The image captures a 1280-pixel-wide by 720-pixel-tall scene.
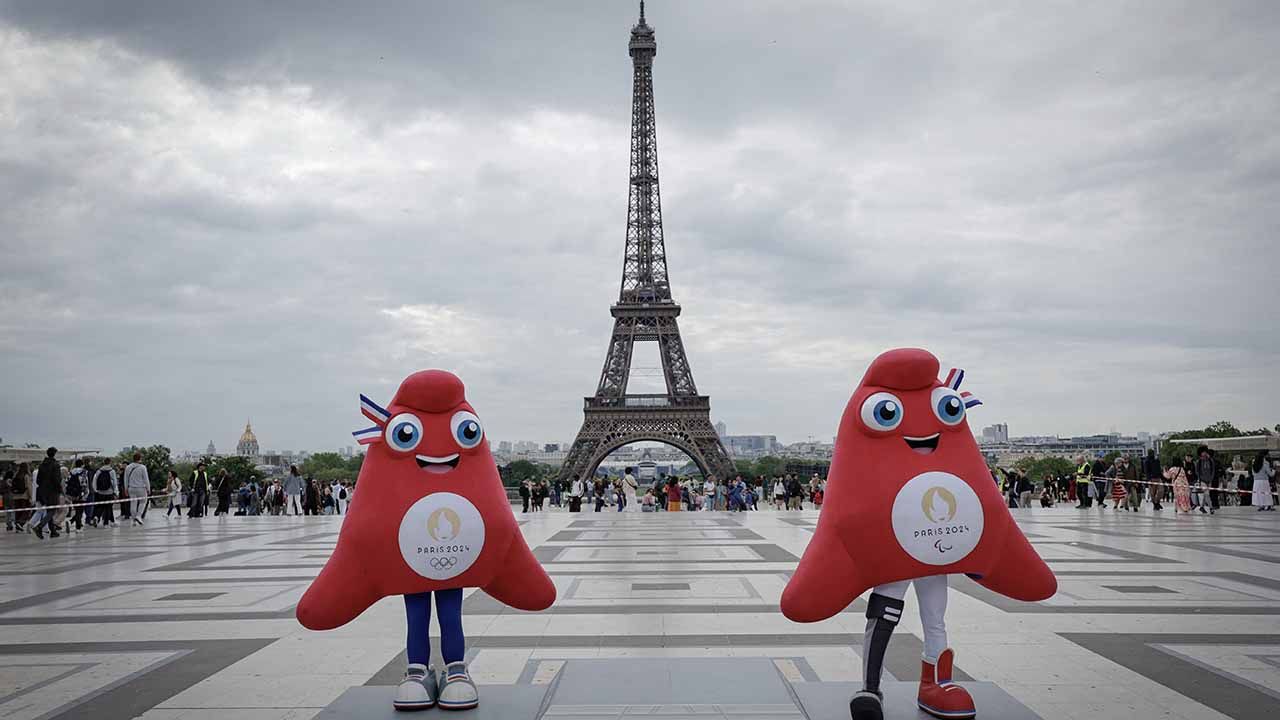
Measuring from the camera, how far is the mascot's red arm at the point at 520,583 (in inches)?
188

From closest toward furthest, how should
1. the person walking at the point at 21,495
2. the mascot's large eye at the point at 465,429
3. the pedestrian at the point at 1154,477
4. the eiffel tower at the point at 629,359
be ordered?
1. the mascot's large eye at the point at 465,429
2. the person walking at the point at 21,495
3. the pedestrian at the point at 1154,477
4. the eiffel tower at the point at 629,359

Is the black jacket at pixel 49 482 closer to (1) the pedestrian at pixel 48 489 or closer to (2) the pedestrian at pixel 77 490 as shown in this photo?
(1) the pedestrian at pixel 48 489

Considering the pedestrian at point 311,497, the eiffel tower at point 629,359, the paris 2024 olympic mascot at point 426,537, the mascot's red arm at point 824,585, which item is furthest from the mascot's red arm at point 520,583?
the eiffel tower at point 629,359

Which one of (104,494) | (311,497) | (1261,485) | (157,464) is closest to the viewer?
(104,494)

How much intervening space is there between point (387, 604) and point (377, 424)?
402 centimetres

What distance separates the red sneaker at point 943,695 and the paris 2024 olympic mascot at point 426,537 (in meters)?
2.04

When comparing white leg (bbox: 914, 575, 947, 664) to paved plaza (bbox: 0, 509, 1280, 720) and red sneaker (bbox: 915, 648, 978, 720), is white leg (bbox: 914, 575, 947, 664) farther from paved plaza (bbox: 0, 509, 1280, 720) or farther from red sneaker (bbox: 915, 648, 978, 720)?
paved plaza (bbox: 0, 509, 1280, 720)

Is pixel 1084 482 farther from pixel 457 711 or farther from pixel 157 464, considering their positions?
pixel 157 464

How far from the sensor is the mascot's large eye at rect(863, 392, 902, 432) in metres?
4.39

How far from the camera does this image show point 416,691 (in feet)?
14.8

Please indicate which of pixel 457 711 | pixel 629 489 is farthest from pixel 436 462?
pixel 629 489

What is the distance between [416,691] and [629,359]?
4647 cm

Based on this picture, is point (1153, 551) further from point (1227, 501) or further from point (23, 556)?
point (23, 556)

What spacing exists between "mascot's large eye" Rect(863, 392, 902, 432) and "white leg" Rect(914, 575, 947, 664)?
0.78 metres
